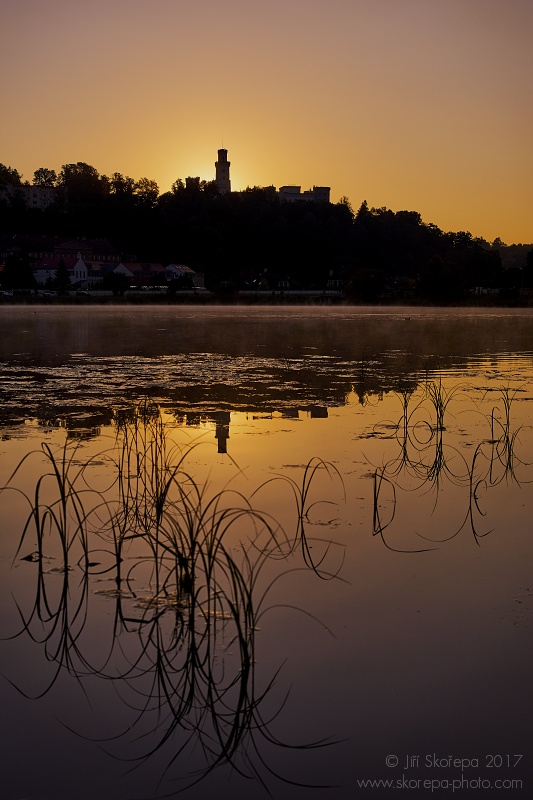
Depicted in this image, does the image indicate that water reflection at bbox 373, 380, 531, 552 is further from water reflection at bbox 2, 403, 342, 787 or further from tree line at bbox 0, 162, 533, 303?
tree line at bbox 0, 162, 533, 303

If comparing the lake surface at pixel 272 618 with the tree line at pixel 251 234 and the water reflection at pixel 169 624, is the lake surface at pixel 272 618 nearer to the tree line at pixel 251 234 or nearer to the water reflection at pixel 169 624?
the water reflection at pixel 169 624

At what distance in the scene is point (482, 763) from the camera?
4.20 meters

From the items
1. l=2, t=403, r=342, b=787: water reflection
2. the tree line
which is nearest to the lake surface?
l=2, t=403, r=342, b=787: water reflection

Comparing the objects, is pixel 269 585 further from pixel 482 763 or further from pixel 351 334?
pixel 351 334

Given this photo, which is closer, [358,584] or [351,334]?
[358,584]

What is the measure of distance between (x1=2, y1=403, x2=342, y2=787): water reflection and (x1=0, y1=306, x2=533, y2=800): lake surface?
0.02 m

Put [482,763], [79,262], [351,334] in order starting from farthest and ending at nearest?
1. [79,262]
2. [351,334]
3. [482,763]

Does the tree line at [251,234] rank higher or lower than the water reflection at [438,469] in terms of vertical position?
higher

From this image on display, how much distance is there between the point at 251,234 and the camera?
168250mm

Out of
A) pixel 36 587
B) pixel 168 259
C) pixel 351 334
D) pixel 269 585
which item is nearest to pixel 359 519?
pixel 269 585

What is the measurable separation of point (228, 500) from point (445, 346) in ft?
77.5

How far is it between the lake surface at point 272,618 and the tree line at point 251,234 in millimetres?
133963

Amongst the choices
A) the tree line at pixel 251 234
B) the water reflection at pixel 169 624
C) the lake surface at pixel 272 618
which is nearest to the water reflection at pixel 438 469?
the lake surface at pixel 272 618

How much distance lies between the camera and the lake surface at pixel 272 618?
423 cm
